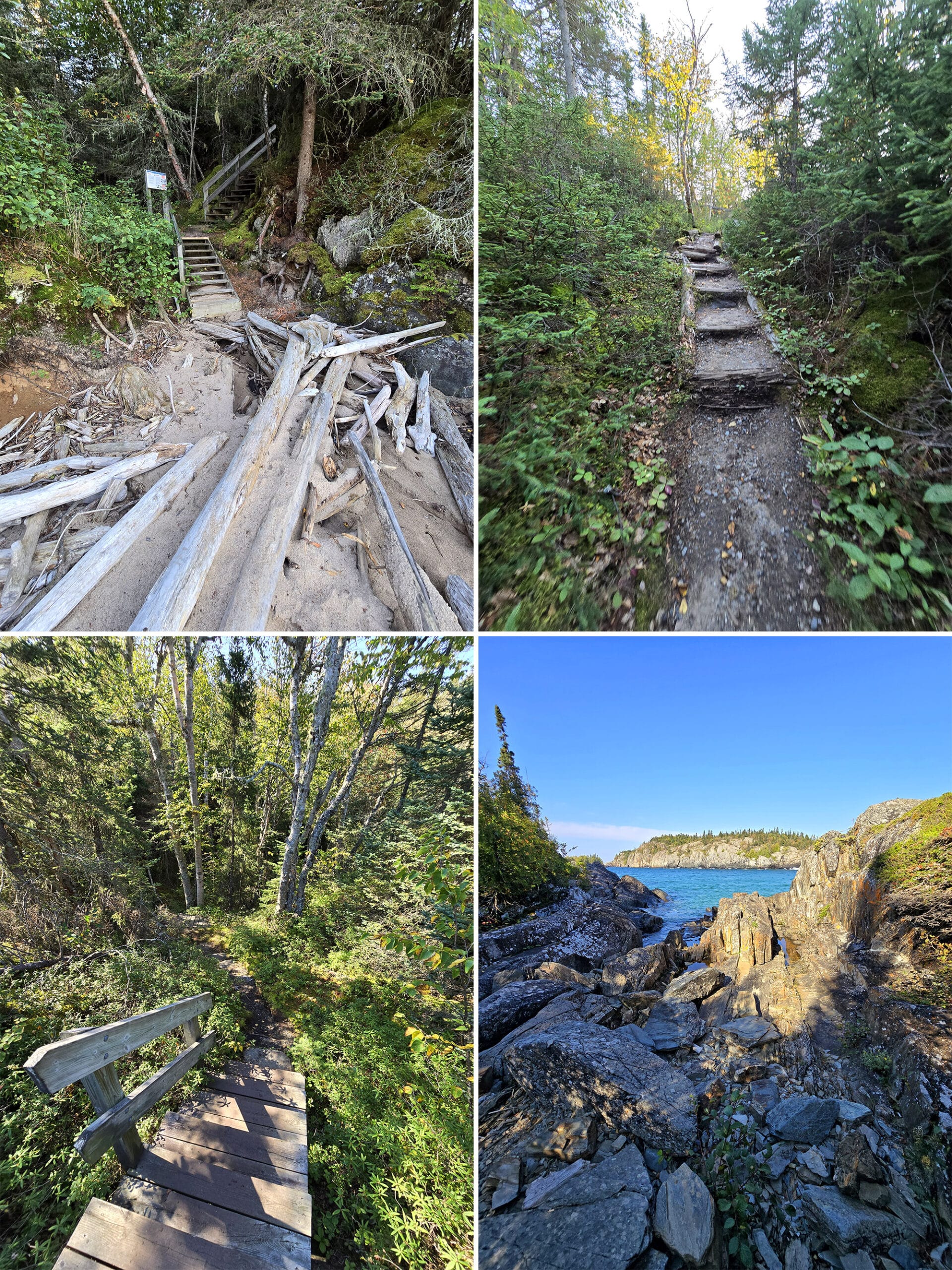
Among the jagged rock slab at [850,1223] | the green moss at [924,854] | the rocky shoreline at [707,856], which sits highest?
the green moss at [924,854]

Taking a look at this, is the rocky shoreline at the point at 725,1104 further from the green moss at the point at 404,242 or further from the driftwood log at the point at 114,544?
the green moss at the point at 404,242

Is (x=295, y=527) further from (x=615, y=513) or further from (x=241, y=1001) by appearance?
(x=241, y=1001)

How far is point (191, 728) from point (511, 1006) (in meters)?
4.99

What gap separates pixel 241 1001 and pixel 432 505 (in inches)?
217

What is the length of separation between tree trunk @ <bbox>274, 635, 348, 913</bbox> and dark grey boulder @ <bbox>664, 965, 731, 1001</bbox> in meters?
4.33

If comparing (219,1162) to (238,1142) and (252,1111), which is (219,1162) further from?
(252,1111)

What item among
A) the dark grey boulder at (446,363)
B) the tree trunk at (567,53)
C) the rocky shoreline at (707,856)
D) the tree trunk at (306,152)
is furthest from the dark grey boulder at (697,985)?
the tree trunk at (306,152)

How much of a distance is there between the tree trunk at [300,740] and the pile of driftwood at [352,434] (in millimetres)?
902

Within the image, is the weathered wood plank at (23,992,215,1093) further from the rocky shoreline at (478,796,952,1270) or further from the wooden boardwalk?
the rocky shoreline at (478,796,952,1270)

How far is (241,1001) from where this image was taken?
17.6 feet

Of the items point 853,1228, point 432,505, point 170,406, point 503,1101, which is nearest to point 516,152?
point 432,505

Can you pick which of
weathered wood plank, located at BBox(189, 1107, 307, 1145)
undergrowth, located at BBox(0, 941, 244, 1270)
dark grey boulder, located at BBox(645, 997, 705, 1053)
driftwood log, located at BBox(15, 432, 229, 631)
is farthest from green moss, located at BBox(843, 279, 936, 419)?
undergrowth, located at BBox(0, 941, 244, 1270)

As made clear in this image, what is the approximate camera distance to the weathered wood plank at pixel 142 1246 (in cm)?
284

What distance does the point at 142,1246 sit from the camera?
2.89 meters
